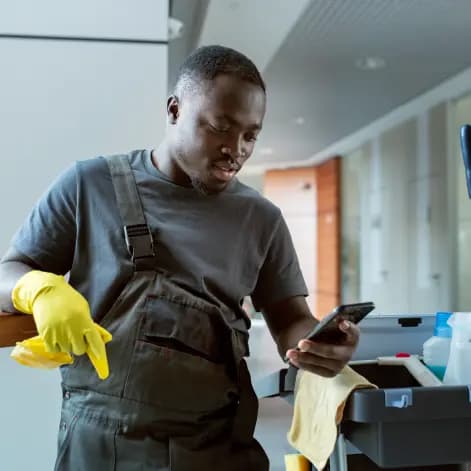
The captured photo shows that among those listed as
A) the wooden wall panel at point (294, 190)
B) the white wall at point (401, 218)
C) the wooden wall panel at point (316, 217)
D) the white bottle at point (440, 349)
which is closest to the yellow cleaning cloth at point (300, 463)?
the white bottle at point (440, 349)

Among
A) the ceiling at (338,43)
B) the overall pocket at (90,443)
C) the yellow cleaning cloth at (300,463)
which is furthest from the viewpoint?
the ceiling at (338,43)

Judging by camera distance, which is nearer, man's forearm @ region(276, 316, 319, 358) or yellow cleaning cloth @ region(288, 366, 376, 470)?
yellow cleaning cloth @ region(288, 366, 376, 470)

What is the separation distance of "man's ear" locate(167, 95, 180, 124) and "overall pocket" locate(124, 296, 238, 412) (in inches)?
11.6

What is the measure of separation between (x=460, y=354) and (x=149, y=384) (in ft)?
1.58

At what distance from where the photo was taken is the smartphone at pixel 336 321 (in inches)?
29.7

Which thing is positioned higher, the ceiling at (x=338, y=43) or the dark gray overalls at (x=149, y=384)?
the ceiling at (x=338, y=43)

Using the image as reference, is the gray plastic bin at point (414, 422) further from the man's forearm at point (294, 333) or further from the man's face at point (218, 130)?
the man's face at point (218, 130)

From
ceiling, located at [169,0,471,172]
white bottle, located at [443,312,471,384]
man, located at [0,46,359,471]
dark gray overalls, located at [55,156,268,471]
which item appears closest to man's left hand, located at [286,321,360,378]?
man, located at [0,46,359,471]

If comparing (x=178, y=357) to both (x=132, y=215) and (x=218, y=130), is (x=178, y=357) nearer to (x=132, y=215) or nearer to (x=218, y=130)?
(x=132, y=215)

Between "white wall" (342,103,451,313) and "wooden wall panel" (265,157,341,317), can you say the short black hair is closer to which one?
"white wall" (342,103,451,313)

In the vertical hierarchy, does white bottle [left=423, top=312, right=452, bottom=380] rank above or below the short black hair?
below

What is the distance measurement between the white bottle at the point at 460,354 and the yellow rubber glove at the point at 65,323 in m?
0.55

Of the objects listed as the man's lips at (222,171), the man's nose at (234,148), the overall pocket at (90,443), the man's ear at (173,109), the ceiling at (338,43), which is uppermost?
the ceiling at (338,43)

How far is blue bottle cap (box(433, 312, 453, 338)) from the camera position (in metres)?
1.02
